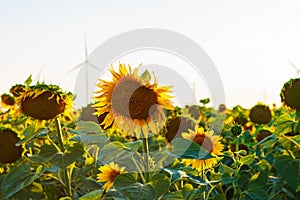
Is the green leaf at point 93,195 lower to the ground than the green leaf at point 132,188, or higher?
lower

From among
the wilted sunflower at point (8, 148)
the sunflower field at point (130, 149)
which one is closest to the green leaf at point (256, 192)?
the sunflower field at point (130, 149)

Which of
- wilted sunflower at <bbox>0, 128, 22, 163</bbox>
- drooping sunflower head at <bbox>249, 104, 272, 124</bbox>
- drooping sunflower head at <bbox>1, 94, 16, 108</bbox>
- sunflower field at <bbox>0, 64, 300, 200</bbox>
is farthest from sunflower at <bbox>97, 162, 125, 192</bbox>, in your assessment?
drooping sunflower head at <bbox>249, 104, 272, 124</bbox>

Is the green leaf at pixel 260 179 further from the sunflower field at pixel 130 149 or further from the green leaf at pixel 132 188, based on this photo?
the green leaf at pixel 132 188

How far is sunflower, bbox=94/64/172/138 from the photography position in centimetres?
159

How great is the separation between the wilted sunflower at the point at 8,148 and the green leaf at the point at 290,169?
1230mm

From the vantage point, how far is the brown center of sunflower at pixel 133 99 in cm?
158

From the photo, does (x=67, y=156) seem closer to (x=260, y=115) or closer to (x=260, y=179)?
(x=260, y=179)

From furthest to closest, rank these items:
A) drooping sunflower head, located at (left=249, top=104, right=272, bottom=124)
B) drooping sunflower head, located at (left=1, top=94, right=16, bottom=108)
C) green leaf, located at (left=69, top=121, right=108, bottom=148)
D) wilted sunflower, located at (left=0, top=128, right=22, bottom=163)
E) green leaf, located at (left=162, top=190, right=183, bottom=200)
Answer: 1. drooping sunflower head, located at (left=249, top=104, right=272, bottom=124)
2. drooping sunflower head, located at (left=1, top=94, right=16, bottom=108)
3. wilted sunflower, located at (left=0, top=128, right=22, bottom=163)
4. green leaf, located at (left=69, top=121, right=108, bottom=148)
5. green leaf, located at (left=162, top=190, right=183, bottom=200)

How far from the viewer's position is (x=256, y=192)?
6.67 feet

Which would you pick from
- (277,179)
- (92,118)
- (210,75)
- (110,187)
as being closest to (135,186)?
(110,187)

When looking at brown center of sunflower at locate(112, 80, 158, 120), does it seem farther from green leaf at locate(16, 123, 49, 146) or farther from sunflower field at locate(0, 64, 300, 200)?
green leaf at locate(16, 123, 49, 146)

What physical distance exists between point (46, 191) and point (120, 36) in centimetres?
103

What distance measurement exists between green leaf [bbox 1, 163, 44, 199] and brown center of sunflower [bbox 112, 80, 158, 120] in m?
Answer: 0.55

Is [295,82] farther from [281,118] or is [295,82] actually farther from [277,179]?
[277,179]
